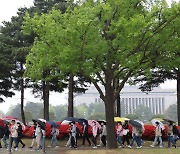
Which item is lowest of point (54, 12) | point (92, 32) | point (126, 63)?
point (126, 63)

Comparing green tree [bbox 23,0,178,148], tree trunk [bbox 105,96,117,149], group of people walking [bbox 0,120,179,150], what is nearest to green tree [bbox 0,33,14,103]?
group of people walking [bbox 0,120,179,150]

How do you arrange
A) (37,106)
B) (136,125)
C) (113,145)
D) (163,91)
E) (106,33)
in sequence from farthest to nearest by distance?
(163,91) < (37,106) < (136,125) < (113,145) < (106,33)

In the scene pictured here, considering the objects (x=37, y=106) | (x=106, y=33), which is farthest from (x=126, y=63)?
(x=37, y=106)

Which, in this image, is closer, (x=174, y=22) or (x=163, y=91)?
(x=174, y=22)

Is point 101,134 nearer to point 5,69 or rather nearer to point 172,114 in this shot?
point 5,69

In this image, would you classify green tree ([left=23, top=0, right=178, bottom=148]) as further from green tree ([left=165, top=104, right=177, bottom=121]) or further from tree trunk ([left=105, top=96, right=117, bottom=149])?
green tree ([left=165, top=104, right=177, bottom=121])

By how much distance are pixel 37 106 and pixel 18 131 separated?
11192 cm

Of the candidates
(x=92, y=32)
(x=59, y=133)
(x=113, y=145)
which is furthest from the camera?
(x=59, y=133)

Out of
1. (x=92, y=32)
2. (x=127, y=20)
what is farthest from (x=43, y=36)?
(x=127, y=20)

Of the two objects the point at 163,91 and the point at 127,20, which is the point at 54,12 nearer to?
the point at 127,20

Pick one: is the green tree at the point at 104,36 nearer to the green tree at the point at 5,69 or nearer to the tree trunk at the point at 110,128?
the tree trunk at the point at 110,128

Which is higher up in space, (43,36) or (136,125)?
(43,36)

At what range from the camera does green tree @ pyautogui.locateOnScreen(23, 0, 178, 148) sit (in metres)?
15.3

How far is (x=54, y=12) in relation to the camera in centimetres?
1716
